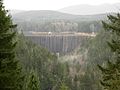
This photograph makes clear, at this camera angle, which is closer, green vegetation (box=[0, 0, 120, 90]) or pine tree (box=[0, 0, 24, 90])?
pine tree (box=[0, 0, 24, 90])

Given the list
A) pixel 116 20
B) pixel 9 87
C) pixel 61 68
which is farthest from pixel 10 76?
pixel 61 68

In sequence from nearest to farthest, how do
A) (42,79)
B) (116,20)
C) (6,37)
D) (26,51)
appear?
(6,37) < (116,20) < (42,79) < (26,51)

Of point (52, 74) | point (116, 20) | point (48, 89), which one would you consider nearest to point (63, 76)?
point (52, 74)

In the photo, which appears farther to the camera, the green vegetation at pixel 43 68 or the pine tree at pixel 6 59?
the green vegetation at pixel 43 68

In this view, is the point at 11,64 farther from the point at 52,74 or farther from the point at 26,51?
the point at 26,51

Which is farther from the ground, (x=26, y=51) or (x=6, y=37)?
(x=6, y=37)

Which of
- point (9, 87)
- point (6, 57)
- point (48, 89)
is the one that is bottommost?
point (48, 89)

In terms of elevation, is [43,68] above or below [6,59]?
below

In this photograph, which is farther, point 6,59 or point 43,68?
point 43,68

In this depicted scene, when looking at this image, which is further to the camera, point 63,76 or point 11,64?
point 63,76


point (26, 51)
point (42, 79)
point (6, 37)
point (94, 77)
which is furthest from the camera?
point (26, 51)
